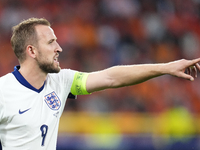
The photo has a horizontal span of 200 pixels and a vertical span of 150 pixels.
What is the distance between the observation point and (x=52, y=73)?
10.5 feet

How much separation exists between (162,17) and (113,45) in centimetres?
174

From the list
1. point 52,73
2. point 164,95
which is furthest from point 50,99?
point 164,95

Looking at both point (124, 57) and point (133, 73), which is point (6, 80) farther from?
point (124, 57)

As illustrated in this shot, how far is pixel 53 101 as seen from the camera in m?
2.94

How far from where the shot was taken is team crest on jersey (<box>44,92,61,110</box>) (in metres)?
2.90

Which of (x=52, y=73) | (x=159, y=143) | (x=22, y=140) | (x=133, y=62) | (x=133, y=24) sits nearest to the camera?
(x=22, y=140)

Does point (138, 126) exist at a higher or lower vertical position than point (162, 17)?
lower

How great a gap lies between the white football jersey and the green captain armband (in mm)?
162

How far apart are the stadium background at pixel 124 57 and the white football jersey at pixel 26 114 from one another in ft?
10.9

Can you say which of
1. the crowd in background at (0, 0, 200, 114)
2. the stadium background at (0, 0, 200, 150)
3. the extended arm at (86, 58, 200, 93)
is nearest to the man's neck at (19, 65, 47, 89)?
the extended arm at (86, 58, 200, 93)

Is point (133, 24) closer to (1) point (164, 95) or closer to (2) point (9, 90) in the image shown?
(1) point (164, 95)

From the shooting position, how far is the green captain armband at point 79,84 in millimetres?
3002

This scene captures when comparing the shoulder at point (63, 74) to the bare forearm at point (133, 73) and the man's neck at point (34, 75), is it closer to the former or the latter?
the man's neck at point (34, 75)

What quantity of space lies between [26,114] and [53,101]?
11.8 inches
